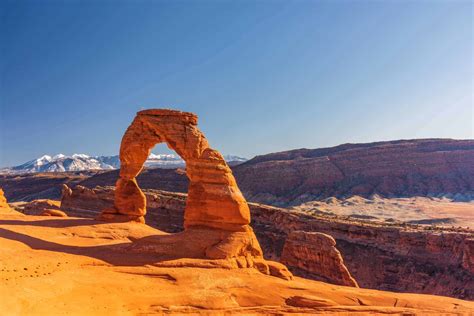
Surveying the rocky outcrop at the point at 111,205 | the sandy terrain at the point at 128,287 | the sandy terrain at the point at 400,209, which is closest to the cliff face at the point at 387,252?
the rocky outcrop at the point at 111,205

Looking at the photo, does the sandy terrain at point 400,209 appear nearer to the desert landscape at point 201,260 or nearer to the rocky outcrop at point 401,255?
the rocky outcrop at point 401,255

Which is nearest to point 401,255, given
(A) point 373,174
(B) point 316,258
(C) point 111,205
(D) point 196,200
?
(B) point 316,258

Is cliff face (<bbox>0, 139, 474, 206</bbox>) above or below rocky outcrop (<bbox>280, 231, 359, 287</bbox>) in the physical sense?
above

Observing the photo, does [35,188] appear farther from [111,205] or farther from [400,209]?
[400,209]

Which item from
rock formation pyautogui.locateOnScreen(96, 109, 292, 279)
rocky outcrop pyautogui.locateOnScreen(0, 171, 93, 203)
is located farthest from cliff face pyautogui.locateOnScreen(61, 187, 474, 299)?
rocky outcrop pyautogui.locateOnScreen(0, 171, 93, 203)

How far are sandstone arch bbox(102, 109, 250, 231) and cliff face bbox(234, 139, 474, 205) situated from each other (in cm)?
5665

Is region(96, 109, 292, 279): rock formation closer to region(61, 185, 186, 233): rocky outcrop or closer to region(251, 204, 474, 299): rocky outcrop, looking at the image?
region(251, 204, 474, 299): rocky outcrop

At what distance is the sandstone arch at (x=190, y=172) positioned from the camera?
17.6 meters

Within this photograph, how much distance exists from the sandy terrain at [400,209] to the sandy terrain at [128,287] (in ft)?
134

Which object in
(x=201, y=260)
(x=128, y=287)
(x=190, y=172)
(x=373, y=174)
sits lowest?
(x=128, y=287)

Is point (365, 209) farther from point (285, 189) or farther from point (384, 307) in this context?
point (384, 307)

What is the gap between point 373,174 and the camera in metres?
81.6

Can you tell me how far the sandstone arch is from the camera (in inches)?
694

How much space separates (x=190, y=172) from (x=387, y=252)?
65.9 ft
